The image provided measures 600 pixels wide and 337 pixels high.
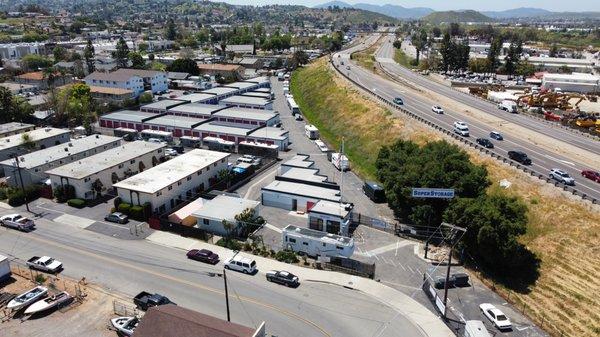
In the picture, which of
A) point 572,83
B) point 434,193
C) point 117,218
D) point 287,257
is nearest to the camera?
point 287,257

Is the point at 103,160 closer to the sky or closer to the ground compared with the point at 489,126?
closer to the ground

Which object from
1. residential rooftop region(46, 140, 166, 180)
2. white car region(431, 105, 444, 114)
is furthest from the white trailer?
white car region(431, 105, 444, 114)

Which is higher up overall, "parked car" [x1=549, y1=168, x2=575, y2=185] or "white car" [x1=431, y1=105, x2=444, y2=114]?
"white car" [x1=431, y1=105, x2=444, y2=114]

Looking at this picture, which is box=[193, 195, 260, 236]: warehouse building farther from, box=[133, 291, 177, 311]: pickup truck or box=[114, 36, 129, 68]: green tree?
box=[114, 36, 129, 68]: green tree

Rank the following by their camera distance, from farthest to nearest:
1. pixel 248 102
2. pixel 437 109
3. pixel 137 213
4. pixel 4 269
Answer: pixel 248 102 < pixel 437 109 < pixel 137 213 < pixel 4 269

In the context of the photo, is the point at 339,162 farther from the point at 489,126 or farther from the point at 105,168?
the point at 105,168

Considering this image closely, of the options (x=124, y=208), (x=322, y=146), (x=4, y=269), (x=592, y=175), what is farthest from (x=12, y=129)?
(x=592, y=175)

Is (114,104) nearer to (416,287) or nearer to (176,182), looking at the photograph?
(176,182)
